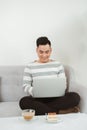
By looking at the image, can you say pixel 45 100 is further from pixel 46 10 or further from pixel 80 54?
pixel 46 10

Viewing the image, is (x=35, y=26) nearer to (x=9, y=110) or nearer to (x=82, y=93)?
(x=82, y=93)

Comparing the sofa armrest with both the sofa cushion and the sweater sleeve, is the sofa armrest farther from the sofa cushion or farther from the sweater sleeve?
the sofa cushion

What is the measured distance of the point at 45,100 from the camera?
2617mm

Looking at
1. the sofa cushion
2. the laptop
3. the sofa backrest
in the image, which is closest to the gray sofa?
the sofa backrest

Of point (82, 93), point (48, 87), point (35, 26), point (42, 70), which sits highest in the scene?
point (35, 26)

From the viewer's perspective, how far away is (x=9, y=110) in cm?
253

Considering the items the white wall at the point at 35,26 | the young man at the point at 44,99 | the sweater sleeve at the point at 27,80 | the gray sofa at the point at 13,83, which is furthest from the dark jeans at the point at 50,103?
the white wall at the point at 35,26

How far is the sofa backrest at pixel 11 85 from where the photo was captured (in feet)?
9.71

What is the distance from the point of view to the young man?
249cm

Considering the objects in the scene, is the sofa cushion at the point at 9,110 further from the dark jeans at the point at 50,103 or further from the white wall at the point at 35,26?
the white wall at the point at 35,26

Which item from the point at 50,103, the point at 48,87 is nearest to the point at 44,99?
the point at 50,103

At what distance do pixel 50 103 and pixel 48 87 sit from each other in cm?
20

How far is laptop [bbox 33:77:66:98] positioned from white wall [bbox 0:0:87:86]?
0.70 metres

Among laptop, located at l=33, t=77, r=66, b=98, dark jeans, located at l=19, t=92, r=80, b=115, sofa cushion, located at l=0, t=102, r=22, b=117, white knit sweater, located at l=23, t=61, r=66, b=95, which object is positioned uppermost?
white knit sweater, located at l=23, t=61, r=66, b=95
